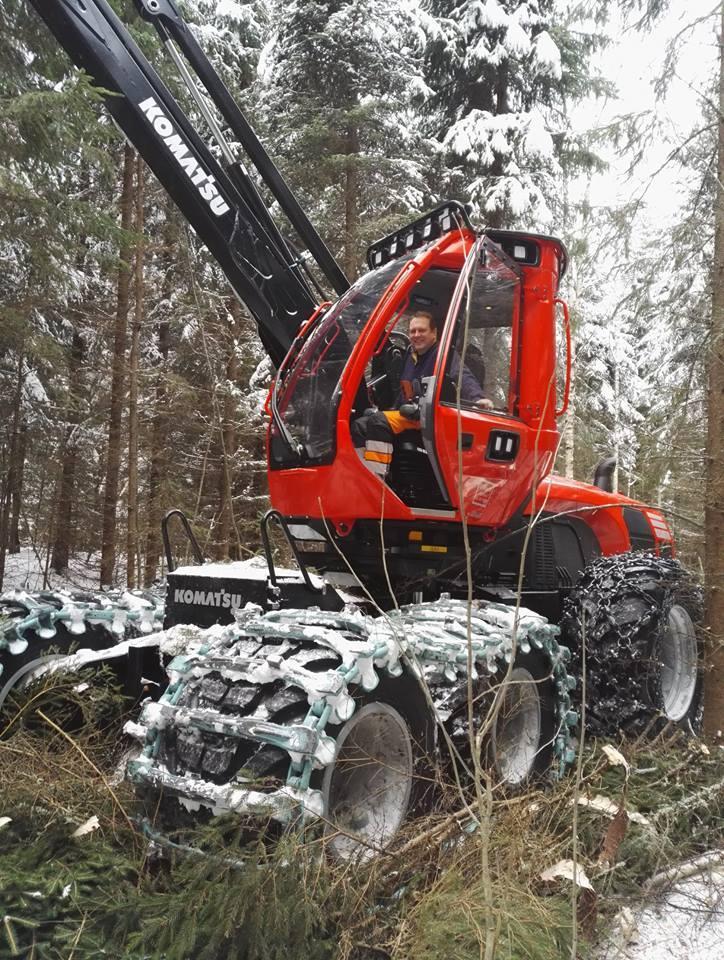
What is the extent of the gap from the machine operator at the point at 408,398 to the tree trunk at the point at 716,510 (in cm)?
149

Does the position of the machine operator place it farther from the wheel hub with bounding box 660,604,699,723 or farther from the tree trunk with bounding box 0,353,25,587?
the tree trunk with bounding box 0,353,25,587

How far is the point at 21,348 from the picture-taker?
11.3m

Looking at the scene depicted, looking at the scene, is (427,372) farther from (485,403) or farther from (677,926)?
(677,926)

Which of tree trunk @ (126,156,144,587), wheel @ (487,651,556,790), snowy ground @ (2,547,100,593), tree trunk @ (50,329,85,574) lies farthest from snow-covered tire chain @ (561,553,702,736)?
tree trunk @ (50,329,85,574)

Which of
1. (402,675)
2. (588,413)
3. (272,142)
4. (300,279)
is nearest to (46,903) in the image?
(402,675)

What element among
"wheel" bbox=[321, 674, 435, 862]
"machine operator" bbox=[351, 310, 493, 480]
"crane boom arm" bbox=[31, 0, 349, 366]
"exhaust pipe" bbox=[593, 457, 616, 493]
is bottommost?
"wheel" bbox=[321, 674, 435, 862]

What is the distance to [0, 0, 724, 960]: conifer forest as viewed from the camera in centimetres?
266

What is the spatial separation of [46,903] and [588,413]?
2095cm

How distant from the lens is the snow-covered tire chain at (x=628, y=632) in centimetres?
502

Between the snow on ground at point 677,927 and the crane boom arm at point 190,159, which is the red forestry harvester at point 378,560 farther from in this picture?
the snow on ground at point 677,927

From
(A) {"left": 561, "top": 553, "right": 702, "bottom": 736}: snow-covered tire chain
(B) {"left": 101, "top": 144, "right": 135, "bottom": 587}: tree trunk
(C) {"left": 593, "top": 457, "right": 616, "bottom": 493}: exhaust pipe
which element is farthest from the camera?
(B) {"left": 101, "top": 144, "right": 135, "bottom": 587}: tree trunk

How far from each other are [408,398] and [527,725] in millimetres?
1914

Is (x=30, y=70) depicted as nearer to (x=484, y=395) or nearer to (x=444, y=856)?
(x=484, y=395)

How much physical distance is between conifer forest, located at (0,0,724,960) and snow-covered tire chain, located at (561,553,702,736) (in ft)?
0.84
